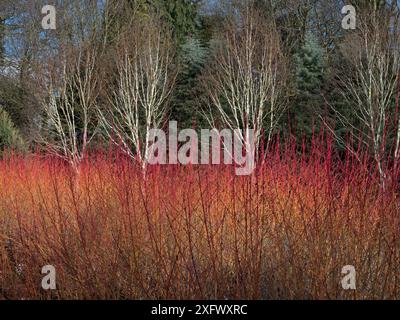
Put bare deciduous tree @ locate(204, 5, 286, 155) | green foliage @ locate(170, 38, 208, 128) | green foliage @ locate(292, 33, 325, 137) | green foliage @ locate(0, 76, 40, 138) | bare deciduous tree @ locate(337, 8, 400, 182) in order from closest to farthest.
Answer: bare deciduous tree @ locate(337, 8, 400, 182) < bare deciduous tree @ locate(204, 5, 286, 155) < green foliage @ locate(292, 33, 325, 137) < green foliage @ locate(170, 38, 208, 128) < green foliage @ locate(0, 76, 40, 138)

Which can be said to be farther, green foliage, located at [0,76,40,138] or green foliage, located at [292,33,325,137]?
green foliage, located at [0,76,40,138]

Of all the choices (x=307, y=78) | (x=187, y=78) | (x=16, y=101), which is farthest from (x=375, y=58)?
(x=16, y=101)

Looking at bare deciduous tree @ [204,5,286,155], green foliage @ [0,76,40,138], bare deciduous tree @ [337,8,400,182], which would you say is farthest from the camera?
green foliage @ [0,76,40,138]

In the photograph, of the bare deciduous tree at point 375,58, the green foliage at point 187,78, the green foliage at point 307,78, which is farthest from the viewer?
the green foliage at point 187,78

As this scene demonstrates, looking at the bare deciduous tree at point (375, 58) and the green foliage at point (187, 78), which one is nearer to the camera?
the bare deciduous tree at point (375, 58)

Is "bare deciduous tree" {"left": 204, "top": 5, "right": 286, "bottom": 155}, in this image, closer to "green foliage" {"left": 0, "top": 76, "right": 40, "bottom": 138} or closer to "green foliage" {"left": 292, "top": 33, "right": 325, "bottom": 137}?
"green foliage" {"left": 292, "top": 33, "right": 325, "bottom": 137}

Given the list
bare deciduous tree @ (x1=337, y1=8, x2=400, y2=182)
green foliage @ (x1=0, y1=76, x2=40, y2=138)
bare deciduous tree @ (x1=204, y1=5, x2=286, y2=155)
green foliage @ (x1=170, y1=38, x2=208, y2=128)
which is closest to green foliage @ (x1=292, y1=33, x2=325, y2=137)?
bare deciduous tree @ (x1=204, y1=5, x2=286, y2=155)

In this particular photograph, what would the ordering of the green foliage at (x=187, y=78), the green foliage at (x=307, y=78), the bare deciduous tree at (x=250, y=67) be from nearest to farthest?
1. the bare deciduous tree at (x=250, y=67)
2. the green foliage at (x=307, y=78)
3. the green foliage at (x=187, y=78)

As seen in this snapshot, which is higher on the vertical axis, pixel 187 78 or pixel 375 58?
pixel 187 78

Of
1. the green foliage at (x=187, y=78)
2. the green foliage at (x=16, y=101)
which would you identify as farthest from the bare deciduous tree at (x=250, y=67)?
the green foliage at (x=16, y=101)

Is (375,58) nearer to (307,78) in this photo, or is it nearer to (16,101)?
(307,78)

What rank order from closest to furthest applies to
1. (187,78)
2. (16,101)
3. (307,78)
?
(307,78) → (187,78) → (16,101)

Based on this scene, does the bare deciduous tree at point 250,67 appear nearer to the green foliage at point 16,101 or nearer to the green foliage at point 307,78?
the green foliage at point 307,78
